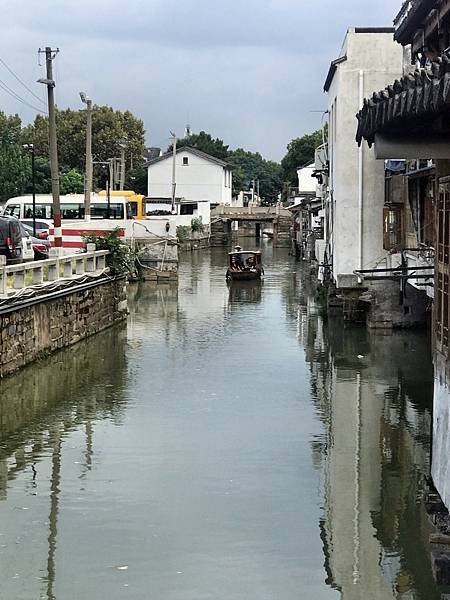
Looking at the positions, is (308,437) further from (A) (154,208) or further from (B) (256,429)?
(A) (154,208)

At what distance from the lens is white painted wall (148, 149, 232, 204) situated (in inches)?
3580

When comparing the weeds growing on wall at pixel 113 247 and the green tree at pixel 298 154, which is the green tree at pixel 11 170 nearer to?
the weeds growing on wall at pixel 113 247

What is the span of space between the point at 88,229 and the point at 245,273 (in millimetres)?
10606

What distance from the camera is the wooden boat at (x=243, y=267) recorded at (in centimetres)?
4525

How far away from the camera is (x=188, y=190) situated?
9394 centimetres

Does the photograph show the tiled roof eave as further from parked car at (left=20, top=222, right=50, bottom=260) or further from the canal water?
parked car at (left=20, top=222, right=50, bottom=260)

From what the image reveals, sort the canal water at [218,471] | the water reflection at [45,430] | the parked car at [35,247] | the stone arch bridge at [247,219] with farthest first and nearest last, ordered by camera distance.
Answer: the stone arch bridge at [247,219]
the parked car at [35,247]
the water reflection at [45,430]
the canal water at [218,471]

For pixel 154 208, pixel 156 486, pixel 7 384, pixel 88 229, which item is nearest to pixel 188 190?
pixel 154 208

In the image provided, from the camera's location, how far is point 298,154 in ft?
360

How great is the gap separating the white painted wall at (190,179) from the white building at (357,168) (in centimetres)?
6202

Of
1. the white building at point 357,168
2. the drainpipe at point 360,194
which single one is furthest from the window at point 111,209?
the drainpipe at point 360,194

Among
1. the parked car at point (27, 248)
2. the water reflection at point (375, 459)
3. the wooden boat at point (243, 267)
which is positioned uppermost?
the parked car at point (27, 248)

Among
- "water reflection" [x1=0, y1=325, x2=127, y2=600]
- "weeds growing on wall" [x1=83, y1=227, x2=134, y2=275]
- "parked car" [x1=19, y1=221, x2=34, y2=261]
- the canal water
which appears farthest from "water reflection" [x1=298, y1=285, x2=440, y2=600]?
"parked car" [x1=19, y1=221, x2=34, y2=261]

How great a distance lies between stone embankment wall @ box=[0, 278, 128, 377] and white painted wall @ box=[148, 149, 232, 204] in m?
59.9
